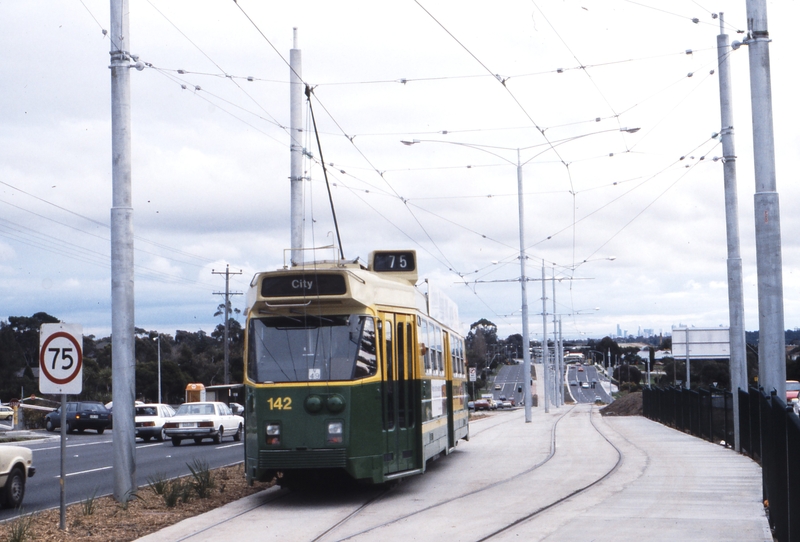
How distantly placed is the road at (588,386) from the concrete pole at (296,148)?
91.2 meters

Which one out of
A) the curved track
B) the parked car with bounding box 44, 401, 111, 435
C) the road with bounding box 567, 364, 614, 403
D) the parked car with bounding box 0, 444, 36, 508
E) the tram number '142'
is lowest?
the road with bounding box 567, 364, 614, 403

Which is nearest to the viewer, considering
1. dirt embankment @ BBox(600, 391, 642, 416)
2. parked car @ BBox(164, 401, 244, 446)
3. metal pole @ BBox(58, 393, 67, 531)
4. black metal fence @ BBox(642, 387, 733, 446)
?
metal pole @ BBox(58, 393, 67, 531)

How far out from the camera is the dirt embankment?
181 ft

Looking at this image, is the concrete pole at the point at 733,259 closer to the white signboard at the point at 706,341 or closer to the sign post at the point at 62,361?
the white signboard at the point at 706,341

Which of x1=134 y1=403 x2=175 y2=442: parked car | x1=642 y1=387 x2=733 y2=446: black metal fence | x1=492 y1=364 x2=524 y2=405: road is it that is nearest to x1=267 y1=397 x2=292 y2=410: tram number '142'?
x1=642 y1=387 x2=733 y2=446: black metal fence

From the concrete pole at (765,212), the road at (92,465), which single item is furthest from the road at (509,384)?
the concrete pole at (765,212)

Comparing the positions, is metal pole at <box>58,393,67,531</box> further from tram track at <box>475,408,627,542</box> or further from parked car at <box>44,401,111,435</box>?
parked car at <box>44,401,111,435</box>

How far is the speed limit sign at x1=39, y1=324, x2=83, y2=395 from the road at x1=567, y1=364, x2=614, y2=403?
99.5 metres

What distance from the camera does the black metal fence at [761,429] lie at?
768cm

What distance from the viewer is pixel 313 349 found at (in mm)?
12945

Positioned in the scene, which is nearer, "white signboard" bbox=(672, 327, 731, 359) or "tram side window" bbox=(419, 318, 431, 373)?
"tram side window" bbox=(419, 318, 431, 373)

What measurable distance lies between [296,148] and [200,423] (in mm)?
14167

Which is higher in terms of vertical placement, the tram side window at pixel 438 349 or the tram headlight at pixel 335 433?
the tram side window at pixel 438 349

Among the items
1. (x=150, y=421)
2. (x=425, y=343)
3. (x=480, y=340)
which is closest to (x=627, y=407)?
(x=150, y=421)
